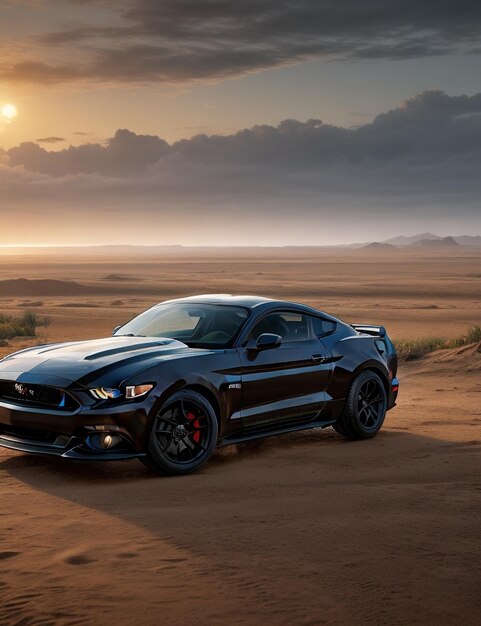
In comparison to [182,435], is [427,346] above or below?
below

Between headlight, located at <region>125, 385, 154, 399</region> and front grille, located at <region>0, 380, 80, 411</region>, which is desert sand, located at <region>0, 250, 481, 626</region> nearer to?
front grille, located at <region>0, 380, 80, 411</region>

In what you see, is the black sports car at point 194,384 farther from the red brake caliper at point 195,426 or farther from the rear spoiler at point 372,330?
the rear spoiler at point 372,330

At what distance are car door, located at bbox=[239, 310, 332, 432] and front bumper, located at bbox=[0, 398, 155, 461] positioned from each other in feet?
4.20

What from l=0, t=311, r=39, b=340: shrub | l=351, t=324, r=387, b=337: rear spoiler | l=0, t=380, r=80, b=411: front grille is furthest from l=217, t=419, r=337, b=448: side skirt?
l=0, t=311, r=39, b=340: shrub

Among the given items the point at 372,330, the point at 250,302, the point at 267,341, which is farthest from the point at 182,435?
the point at 372,330

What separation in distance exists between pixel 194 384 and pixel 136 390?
58 centimetres

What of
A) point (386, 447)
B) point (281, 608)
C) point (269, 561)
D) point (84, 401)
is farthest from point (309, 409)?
point (281, 608)

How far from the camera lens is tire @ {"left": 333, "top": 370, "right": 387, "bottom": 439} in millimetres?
10312

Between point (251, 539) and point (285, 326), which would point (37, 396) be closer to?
point (285, 326)

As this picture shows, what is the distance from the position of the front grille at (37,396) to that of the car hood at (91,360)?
0.22 ft

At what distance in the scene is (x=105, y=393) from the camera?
821 centimetres

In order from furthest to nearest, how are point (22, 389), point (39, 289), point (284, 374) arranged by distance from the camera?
point (39, 289) < point (284, 374) < point (22, 389)

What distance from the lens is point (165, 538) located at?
6367mm

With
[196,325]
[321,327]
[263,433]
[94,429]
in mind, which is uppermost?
[196,325]
